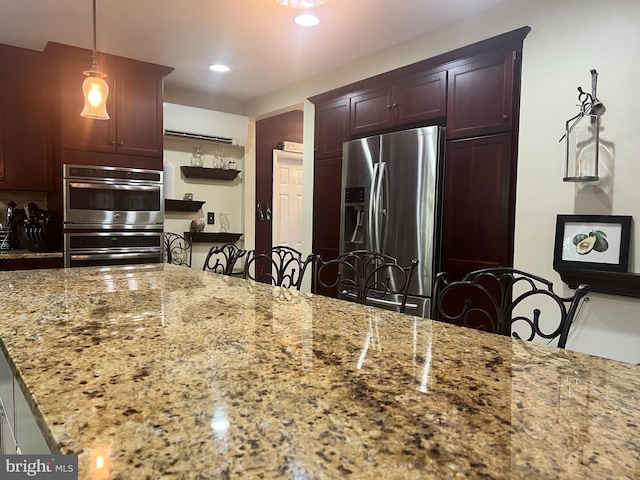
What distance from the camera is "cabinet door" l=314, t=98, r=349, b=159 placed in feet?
12.8

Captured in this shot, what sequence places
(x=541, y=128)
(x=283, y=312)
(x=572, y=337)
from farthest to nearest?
(x=541, y=128)
(x=572, y=337)
(x=283, y=312)

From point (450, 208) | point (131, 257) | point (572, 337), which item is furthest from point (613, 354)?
point (131, 257)

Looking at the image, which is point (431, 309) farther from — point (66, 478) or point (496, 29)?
point (66, 478)

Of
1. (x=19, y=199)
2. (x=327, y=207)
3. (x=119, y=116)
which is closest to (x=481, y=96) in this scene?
(x=327, y=207)

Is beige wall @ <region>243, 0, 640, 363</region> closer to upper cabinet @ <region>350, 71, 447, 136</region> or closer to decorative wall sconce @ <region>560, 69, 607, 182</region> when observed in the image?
decorative wall sconce @ <region>560, 69, 607, 182</region>

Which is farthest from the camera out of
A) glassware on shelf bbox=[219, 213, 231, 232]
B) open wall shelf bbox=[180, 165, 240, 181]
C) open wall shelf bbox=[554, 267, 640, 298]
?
glassware on shelf bbox=[219, 213, 231, 232]

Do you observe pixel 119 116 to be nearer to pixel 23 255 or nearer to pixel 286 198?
pixel 23 255

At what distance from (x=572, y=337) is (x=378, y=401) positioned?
7.38 feet

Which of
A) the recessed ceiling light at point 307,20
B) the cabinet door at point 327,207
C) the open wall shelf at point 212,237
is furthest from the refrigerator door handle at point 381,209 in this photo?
the open wall shelf at point 212,237

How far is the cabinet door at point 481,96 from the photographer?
8.99 ft

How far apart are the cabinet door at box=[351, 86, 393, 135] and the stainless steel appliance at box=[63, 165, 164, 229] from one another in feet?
6.04

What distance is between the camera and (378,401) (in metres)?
0.62

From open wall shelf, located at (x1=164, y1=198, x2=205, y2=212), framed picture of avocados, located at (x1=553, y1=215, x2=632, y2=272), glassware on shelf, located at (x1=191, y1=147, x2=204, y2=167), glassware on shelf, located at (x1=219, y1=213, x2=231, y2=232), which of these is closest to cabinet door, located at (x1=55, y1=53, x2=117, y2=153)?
open wall shelf, located at (x1=164, y1=198, x2=205, y2=212)

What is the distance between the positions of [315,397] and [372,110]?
3.29m
